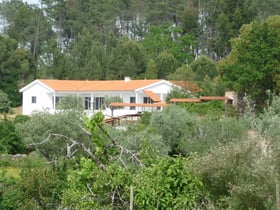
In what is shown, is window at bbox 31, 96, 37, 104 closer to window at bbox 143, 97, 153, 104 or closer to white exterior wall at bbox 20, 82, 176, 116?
white exterior wall at bbox 20, 82, 176, 116

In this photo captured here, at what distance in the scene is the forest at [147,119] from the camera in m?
9.93

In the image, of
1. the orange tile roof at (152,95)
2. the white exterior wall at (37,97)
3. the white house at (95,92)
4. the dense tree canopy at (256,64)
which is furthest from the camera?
the white exterior wall at (37,97)

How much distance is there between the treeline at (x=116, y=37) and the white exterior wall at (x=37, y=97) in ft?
21.1

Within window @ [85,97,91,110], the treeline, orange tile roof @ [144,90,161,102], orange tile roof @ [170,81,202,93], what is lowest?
window @ [85,97,91,110]

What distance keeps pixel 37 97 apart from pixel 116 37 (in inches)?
884

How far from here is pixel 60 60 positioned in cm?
6044

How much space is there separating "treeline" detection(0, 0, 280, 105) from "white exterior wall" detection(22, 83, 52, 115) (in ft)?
21.1

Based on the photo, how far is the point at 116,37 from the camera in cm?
7200

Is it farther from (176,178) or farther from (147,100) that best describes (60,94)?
(176,178)

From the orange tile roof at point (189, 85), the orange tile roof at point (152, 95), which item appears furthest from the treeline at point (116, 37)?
the orange tile roof at point (152, 95)

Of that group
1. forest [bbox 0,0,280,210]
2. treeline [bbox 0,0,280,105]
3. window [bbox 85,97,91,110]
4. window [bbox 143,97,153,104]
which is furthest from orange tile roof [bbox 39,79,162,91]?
treeline [bbox 0,0,280,105]

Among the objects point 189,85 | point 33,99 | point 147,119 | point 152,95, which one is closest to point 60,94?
point 33,99

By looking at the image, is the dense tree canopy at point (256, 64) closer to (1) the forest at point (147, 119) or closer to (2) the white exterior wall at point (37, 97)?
(1) the forest at point (147, 119)

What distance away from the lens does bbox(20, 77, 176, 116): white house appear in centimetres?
4850
